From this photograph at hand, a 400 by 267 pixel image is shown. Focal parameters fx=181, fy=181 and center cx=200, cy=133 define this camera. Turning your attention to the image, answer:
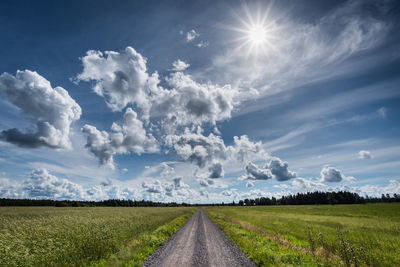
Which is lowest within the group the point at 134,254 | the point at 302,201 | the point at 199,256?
the point at 302,201

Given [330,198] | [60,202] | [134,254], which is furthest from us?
[330,198]

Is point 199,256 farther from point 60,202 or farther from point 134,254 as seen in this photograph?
point 60,202

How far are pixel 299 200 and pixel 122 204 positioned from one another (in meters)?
168

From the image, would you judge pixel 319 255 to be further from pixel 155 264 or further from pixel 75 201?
pixel 75 201

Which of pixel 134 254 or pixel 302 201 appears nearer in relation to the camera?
pixel 134 254

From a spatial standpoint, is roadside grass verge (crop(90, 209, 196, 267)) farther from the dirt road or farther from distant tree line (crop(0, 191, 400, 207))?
distant tree line (crop(0, 191, 400, 207))

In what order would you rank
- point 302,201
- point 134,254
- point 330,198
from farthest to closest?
point 302,201 → point 330,198 → point 134,254

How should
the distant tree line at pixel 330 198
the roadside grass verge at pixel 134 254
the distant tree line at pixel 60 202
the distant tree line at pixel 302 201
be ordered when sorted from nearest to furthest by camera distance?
the roadside grass verge at pixel 134 254, the distant tree line at pixel 60 202, the distant tree line at pixel 302 201, the distant tree line at pixel 330 198

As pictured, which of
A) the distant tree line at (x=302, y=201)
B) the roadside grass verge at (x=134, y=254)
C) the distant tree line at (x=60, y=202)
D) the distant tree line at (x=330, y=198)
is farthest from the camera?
the distant tree line at (x=330, y=198)

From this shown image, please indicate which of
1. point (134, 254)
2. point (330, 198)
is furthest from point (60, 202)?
point (330, 198)

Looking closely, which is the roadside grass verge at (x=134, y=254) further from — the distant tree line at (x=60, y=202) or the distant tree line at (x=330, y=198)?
the distant tree line at (x=330, y=198)

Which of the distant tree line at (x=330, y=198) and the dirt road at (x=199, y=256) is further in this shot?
the distant tree line at (x=330, y=198)

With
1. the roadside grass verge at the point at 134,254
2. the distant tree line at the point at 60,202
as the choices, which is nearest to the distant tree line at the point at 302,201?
the distant tree line at the point at 60,202

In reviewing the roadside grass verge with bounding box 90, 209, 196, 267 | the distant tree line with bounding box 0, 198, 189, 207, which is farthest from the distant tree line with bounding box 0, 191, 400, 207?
the roadside grass verge with bounding box 90, 209, 196, 267
